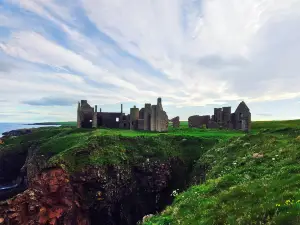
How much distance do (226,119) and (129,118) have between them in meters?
32.3

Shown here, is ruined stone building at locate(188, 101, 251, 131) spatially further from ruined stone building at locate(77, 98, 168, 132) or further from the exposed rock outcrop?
the exposed rock outcrop

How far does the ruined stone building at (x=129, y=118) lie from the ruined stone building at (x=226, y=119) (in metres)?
17.2

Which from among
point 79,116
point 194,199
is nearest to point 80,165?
point 194,199

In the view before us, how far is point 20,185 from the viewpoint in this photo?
275ft

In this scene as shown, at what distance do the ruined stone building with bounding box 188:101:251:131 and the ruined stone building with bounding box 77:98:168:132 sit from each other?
17.2 m

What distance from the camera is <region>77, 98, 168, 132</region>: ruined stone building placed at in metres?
90.1

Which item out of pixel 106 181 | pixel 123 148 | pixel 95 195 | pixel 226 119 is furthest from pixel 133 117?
pixel 95 195

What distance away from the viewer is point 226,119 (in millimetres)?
94750

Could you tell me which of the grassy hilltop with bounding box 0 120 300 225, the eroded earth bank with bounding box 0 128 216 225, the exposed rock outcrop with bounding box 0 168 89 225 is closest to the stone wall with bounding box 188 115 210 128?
the eroded earth bank with bounding box 0 128 216 225

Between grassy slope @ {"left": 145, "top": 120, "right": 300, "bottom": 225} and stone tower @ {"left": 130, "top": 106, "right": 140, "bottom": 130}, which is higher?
stone tower @ {"left": 130, "top": 106, "right": 140, "bottom": 130}

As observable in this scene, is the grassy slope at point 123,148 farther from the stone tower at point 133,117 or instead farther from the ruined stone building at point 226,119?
the stone tower at point 133,117

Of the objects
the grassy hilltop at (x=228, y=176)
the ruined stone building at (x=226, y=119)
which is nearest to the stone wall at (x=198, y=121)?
the ruined stone building at (x=226, y=119)

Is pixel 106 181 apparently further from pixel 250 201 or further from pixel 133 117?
pixel 133 117

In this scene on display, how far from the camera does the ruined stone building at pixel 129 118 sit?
90137mm
